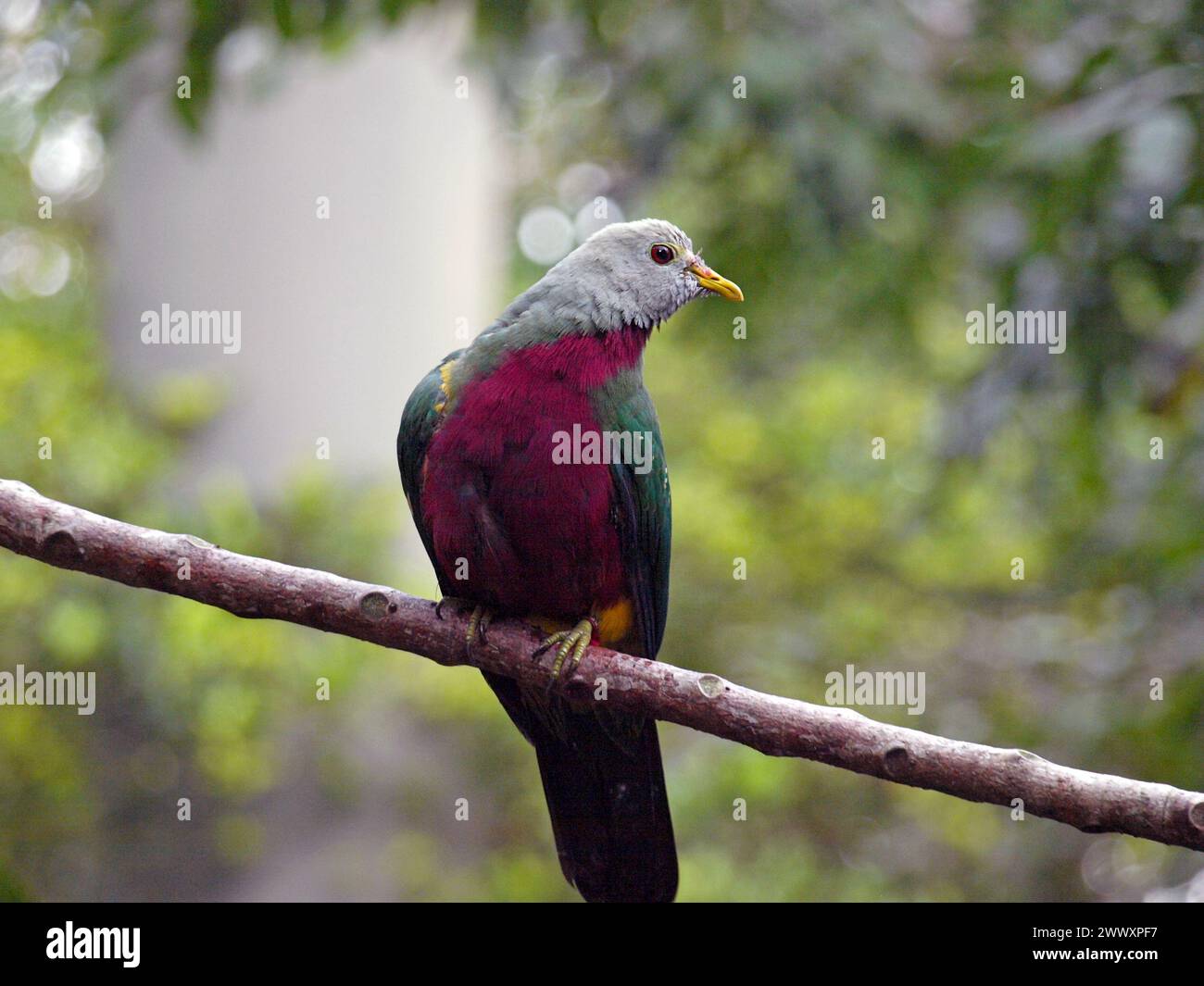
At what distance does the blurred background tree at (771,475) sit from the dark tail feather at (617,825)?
1902mm

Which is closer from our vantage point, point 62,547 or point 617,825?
point 62,547

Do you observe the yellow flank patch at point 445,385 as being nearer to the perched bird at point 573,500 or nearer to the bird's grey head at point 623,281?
the perched bird at point 573,500

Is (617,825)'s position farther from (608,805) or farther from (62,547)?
(62,547)

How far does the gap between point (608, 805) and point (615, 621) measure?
448 millimetres

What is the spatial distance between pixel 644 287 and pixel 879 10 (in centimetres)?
304

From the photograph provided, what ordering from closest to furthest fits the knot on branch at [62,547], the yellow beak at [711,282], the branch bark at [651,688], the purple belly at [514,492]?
the branch bark at [651,688]
the knot on branch at [62,547]
the purple belly at [514,492]
the yellow beak at [711,282]

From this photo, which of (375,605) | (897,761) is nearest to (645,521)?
(375,605)

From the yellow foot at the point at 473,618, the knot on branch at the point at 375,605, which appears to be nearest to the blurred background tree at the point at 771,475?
the yellow foot at the point at 473,618

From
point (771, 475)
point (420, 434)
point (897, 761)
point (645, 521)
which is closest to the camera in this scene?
point (897, 761)

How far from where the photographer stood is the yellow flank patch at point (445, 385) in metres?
3.03

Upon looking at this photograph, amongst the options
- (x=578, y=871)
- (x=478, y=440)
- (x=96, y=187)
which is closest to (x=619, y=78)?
(x=478, y=440)

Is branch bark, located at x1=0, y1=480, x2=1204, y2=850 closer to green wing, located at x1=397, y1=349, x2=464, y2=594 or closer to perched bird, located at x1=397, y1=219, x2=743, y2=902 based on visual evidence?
perched bird, located at x1=397, y1=219, x2=743, y2=902

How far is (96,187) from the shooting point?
34.4ft

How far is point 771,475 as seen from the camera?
8453mm
